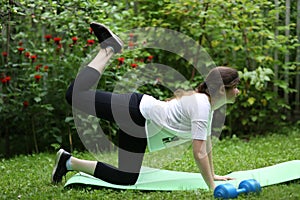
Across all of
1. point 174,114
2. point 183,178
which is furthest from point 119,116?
point 183,178

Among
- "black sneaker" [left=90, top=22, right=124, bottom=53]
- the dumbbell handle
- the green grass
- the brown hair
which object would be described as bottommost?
the green grass

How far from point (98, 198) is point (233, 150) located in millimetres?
2278

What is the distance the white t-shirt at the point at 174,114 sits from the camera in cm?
361

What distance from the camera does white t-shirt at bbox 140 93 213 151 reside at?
3.61 m

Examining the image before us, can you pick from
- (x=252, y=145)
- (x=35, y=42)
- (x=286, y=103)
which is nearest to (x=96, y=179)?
(x=252, y=145)

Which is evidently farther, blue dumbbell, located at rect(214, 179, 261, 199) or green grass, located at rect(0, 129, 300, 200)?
green grass, located at rect(0, 129, 300, 200)

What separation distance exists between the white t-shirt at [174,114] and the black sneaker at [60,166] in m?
0.67

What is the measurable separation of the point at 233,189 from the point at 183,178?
2.97ft

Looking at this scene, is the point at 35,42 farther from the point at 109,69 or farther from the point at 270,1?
the point at 270,1

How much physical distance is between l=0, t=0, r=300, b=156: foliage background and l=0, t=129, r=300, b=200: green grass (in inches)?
17.8

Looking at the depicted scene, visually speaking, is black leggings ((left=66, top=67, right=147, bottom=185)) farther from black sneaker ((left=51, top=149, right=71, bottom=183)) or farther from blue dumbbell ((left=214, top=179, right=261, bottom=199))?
blue dumbbell ((left=214, top=179, right=261, bottom=199))

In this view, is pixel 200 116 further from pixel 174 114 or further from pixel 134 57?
pixel 134 57

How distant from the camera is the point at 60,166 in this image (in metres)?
3.99

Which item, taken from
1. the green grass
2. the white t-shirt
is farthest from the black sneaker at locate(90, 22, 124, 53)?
the green grass
